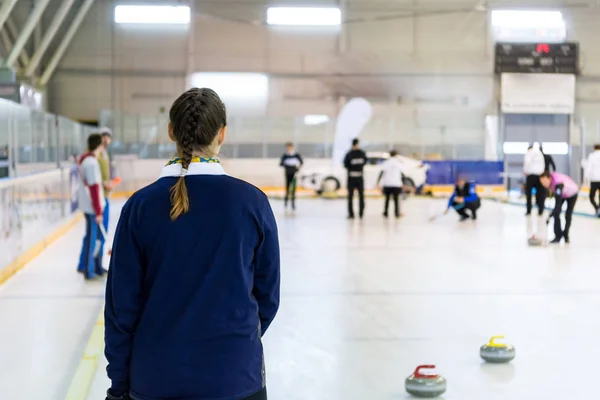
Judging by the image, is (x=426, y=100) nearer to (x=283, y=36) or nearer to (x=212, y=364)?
(x=283, y=36)

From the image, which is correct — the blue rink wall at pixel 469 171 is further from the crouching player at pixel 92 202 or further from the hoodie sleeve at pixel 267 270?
the hoodie sleeve at pixel 267 270

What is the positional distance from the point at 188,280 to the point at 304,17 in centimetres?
2658

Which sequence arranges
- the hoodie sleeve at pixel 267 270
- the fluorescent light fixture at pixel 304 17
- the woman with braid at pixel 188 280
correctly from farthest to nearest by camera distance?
the fluorescent light fixture at pixel 304 17 → the hoodie sleeve at pixel 267 270 → the woman with braid at pixel 188 280

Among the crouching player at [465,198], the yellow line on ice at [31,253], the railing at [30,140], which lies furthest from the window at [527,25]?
the yellow line on ice at [31,253]

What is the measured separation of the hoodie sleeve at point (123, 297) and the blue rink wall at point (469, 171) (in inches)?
946

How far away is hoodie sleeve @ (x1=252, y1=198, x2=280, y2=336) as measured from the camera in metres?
2.20

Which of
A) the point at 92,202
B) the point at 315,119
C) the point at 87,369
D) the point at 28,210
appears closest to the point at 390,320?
the point at 87,369

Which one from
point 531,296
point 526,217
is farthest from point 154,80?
point 531,296

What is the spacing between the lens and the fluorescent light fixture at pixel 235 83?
27453mm

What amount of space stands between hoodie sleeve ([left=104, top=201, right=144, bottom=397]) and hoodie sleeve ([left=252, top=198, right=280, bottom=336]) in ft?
0.98

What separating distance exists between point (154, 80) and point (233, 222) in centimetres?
2594

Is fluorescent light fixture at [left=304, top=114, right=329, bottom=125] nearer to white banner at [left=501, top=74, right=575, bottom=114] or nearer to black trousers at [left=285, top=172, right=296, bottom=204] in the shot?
white banner at [left=501, top=74, right=575, bottom=114]

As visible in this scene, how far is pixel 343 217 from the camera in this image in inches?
675

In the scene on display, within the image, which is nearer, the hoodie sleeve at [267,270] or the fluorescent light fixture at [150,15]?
the hoodie sleeve at [267,270]
